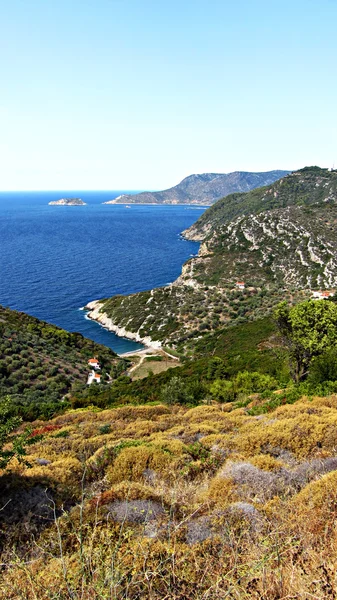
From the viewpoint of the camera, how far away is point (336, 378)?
19188mm

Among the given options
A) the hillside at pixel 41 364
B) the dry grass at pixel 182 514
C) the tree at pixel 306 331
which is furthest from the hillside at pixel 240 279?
the dry grass at pixel 182 514

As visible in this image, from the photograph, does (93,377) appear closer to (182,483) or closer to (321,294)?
(182,483)

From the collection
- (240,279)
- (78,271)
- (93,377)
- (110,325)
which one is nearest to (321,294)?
(240,279)

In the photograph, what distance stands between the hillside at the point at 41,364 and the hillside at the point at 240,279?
20976mm

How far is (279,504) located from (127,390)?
30.0 m

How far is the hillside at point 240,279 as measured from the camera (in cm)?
8038

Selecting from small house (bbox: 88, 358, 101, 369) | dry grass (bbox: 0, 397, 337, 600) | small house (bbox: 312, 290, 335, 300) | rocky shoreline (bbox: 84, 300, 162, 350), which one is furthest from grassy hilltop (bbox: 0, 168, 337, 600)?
small house (bbox: 312, 290, 335, 300)

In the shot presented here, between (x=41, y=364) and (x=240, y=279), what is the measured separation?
70.3 m

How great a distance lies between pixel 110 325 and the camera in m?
84.8

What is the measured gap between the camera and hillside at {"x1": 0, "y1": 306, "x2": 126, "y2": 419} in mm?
34688

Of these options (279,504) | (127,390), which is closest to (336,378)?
(279,504)

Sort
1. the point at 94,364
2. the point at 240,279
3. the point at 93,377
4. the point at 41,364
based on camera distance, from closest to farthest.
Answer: the point at 41,364 < the point at 93,377 < the point at 94,364 < the point at 240,279

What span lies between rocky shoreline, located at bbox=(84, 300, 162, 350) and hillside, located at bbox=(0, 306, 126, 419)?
1390 centimetres

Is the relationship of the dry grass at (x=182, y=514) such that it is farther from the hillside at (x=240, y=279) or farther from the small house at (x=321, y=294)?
the small house at (x=321, y=294)
